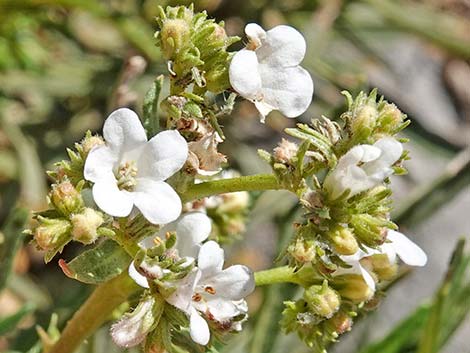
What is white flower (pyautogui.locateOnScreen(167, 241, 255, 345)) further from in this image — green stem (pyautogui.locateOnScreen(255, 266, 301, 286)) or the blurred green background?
the blurred green background

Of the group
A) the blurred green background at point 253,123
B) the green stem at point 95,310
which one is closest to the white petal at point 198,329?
the green stem at point 95,310

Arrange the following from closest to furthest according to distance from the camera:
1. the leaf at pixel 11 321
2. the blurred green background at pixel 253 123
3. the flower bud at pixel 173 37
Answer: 1. the flower bud at pixel 173 37
2. the leaf at pixel 11 321
3. the blurred green background at pixel 253 123

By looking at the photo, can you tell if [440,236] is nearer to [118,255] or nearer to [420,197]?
[420,197]

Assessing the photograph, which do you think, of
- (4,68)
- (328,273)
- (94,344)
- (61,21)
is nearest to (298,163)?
(328,273)

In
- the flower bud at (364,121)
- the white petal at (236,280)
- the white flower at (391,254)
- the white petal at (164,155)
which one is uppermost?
the flower bud at (364,121)

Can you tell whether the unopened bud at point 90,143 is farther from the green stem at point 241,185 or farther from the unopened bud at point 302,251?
the unopened bud at point 302,251

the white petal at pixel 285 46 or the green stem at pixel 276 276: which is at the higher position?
the white petal at pixel 285 46

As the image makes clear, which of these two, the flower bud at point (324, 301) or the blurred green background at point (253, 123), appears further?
the blurred green background at point (253, 123)
